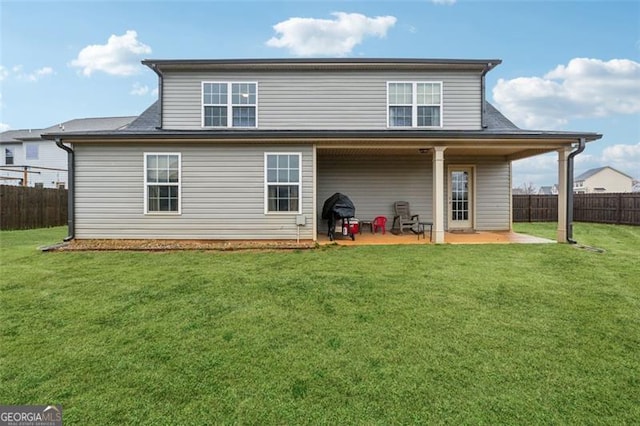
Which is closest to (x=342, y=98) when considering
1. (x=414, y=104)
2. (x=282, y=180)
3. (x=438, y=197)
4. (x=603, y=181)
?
(x=414, y=104)

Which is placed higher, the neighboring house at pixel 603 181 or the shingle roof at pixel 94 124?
the shingle roof at pixel 94 124

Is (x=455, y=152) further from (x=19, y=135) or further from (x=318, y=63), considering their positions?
(x=19, y=135)

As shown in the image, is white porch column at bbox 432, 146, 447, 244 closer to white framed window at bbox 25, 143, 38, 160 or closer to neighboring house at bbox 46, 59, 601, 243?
neighboring house at bbox 46, 59, 601, 243

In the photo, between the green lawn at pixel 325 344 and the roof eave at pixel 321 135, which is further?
the roof eave at pixel 321 135

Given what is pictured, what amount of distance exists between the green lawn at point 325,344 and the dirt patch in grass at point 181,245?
185 cm

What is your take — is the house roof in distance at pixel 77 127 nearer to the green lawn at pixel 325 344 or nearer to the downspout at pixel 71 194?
the downspout at pixel 71 194

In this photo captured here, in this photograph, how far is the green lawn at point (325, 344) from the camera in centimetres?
237

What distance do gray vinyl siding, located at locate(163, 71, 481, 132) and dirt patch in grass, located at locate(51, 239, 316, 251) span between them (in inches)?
153

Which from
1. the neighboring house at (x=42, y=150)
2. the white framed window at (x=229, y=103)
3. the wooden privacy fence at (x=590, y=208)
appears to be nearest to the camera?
the white framed window at (x=229, y=103)

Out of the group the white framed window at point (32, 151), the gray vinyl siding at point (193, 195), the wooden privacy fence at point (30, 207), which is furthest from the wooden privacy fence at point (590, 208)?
the white framed window at point (32, 151)

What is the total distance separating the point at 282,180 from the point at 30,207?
38.4 ft

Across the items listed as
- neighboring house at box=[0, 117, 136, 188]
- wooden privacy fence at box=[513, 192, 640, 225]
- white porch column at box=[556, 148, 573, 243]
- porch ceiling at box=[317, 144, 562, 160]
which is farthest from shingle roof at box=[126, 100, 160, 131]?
neighboring house at box=[0, 117, 136, 188]

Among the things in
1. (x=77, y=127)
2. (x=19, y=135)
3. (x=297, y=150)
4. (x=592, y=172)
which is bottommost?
(x=297, y=150)

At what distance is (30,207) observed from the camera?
13.5 metres
